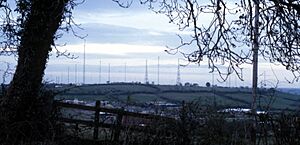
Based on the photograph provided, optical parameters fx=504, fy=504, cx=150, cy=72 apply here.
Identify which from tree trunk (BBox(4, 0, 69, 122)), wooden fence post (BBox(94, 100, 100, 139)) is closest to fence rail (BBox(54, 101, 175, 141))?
→ wooden fence post (BBox(94, 100, 100, 139))

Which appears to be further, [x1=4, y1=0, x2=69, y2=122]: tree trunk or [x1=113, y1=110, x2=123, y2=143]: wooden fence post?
[x1=4, y1=0, x2=69, y2=122]: tree trunk

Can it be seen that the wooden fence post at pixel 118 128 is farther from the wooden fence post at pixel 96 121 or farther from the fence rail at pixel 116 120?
the wooden fence post at pixel 96 121

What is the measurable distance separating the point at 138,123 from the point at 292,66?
3723 mm

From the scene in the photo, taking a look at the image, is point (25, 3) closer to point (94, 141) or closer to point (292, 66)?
point (94, 141)

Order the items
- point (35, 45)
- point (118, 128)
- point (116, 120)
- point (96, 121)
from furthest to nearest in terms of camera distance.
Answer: point (96, 121)
point (35, 45)
point (116, 120)
point (118, 128)

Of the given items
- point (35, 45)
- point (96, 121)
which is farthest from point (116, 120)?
point (35, 45)

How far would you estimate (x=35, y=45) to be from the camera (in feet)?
43.8

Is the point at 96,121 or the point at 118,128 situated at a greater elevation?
→ the point at 118,128

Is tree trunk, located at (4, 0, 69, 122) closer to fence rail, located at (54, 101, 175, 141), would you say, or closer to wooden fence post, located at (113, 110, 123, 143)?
fence rail, located at (54, 101, 175, 141)

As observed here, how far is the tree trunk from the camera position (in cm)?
1296

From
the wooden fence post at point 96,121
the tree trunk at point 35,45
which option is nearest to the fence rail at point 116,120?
the wooden fence post at point 96,121

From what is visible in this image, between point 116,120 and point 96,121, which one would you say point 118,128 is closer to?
point 116,120

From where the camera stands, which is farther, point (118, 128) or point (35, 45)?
point (35, 45)

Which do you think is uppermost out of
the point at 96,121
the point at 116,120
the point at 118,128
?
the point at 116,120
